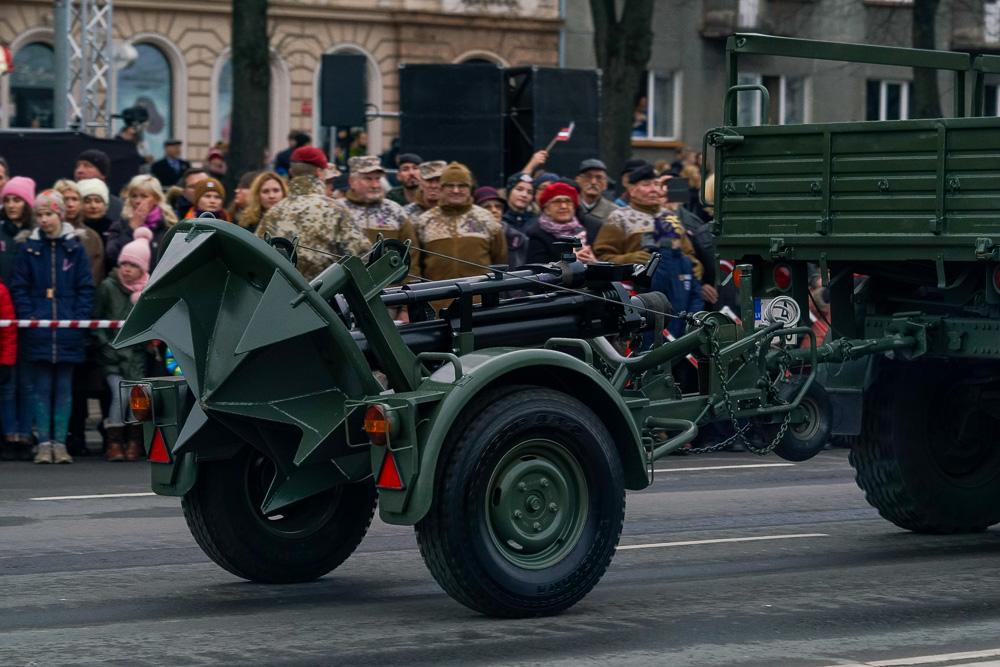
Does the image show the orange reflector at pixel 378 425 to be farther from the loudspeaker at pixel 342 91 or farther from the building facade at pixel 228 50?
the building facade at pixel 228 50

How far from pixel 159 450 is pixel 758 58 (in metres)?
35.4

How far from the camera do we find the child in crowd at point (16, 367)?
13680 mm

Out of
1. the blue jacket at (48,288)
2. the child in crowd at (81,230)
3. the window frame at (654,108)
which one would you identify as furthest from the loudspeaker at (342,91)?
the window frame at (654,108)

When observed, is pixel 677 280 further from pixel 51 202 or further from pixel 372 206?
pixel 51 202

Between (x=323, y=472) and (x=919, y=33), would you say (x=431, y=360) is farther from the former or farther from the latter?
(x=919, y=33)

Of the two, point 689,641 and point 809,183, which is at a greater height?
point 809,183

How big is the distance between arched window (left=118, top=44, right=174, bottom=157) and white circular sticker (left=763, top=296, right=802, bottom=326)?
26.4m

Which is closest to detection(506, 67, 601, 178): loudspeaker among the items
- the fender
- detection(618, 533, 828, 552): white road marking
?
detection(618, 533, 828, 552): white road marking

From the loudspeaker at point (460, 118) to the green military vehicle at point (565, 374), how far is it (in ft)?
33.6

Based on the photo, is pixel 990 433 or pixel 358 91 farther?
pixel 358 91

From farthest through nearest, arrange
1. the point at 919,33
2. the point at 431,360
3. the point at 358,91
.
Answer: the point at 919,33, the point at 358,91, the point at 431,360

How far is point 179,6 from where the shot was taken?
34.1 meters

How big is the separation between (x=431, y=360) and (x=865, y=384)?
2.98 m

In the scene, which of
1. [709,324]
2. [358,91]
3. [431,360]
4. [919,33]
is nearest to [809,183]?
[709,324]
